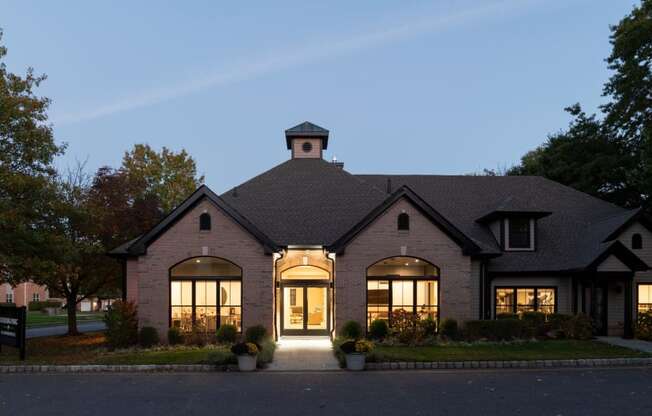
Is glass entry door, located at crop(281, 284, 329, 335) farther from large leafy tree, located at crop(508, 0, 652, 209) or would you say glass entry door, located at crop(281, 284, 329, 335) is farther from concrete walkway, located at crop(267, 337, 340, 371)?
large leafy tree, located at crop(508, 0, 652, 209)

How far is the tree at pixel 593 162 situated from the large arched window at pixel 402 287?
16.9 m

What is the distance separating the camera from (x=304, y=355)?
19891mm

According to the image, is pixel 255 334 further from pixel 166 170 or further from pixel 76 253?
pixel 166 170

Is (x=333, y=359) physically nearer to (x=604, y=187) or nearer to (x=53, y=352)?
(x=53, y=352)

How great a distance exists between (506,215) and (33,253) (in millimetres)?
20161

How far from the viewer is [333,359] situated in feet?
62.2

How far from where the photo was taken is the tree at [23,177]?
68.7ft

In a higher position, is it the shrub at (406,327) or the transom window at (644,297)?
the transom window at (644,297)

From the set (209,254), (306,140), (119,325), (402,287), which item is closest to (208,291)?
(209,254)

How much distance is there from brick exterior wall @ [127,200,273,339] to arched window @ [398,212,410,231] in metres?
5.54

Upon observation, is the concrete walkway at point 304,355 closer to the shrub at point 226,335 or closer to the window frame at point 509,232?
the shrub at point 226,335

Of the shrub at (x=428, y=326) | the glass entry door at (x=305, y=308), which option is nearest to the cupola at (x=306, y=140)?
the glass entry door at (x=305, y=308)

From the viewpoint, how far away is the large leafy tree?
101 feet

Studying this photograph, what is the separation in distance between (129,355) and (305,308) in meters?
9.21
